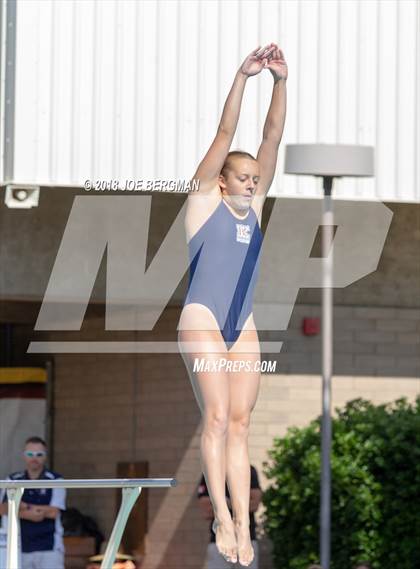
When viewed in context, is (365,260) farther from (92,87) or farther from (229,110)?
(229,110)

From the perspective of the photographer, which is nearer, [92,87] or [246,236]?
[246,236]

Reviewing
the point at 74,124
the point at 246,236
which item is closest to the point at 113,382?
the point at 74,124

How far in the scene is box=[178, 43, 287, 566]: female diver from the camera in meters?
6.18

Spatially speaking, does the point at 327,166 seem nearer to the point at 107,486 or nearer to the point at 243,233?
the point at 107,486

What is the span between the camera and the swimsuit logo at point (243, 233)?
20.9 ft

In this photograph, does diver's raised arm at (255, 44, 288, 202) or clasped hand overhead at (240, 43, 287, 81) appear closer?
clasped hand overhead at (240, 43, 287, 81)

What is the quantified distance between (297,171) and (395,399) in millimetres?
5195

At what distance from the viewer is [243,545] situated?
617cm

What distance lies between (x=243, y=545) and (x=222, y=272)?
1049mm

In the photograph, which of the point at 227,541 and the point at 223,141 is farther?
the point at 223,141

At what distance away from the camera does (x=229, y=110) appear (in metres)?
6.37

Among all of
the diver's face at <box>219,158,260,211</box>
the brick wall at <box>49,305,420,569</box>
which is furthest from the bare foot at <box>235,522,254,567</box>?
the brick wall at <box>49,305,420,569</box>

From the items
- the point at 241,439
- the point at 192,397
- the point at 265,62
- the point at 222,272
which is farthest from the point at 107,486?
the point at 192,397

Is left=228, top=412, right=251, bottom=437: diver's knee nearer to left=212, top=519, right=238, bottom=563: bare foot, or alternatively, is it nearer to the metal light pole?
left=212, top=519, right=238, bottom=563: bare foot
